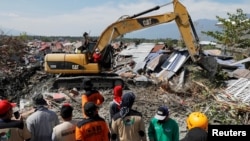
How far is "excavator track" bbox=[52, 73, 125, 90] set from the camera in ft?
50.1

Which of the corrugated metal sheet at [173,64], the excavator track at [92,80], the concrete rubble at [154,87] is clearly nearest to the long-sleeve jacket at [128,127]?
the concrete rubble at [154,87]

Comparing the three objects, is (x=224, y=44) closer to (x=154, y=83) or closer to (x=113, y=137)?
(x=154, y=83)

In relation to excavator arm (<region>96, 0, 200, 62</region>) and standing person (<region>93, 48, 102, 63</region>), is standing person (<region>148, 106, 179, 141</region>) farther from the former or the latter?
standing person (<region>93, 48, 102, 63</region>)

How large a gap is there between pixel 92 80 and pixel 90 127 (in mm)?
9845

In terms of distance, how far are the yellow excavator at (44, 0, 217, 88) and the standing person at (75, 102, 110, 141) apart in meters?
9.45

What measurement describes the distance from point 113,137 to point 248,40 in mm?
21218

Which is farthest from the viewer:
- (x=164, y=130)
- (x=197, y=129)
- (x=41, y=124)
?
(x=41, y=124)

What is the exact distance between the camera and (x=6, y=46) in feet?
68.5

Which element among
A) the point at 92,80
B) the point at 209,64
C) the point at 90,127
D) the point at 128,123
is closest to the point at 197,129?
the point at 128,123

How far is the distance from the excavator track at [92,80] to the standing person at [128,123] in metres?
9.39

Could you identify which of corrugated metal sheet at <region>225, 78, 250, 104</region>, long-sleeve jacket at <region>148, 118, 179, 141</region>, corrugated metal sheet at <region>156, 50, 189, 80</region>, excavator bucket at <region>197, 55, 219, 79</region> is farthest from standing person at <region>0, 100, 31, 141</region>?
corrugated metal sheet at <region>156, 50, 189, 80</region>

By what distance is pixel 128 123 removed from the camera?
5.92 meters

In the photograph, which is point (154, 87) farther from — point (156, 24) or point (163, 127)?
point (163, 127)

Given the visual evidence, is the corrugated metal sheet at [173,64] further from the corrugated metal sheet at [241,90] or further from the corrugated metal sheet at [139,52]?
the corrugated metal sheet at [139,52]
